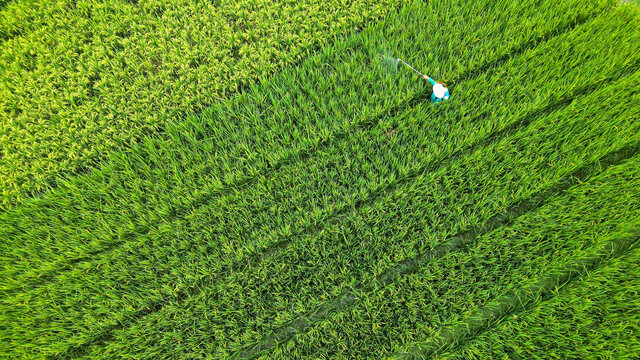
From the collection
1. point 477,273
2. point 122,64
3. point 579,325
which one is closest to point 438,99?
point 477,273

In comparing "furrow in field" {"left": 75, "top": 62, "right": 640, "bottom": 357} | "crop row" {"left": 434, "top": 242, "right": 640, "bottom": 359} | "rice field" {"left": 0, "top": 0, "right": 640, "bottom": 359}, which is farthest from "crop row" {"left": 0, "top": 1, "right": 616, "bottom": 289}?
"crop row" {"left": 434, "top": 242, "right": 640, "bottom": 359}

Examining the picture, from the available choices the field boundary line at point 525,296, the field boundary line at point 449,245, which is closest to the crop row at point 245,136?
the field boundary line at point 449,245

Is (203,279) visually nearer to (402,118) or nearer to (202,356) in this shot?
(202,356)

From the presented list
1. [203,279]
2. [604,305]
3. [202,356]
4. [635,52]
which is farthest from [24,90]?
[635,52]

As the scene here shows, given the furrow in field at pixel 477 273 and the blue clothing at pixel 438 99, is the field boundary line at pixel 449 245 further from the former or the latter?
the blue clothing at pixel 438 99

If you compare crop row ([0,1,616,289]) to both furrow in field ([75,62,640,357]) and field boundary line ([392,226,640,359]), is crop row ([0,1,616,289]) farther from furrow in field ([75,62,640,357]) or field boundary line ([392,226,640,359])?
field boundary line ([392,226,640,359])

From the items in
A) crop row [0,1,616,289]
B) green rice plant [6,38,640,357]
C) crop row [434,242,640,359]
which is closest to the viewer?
Result: crop row [434,242,640,359]
